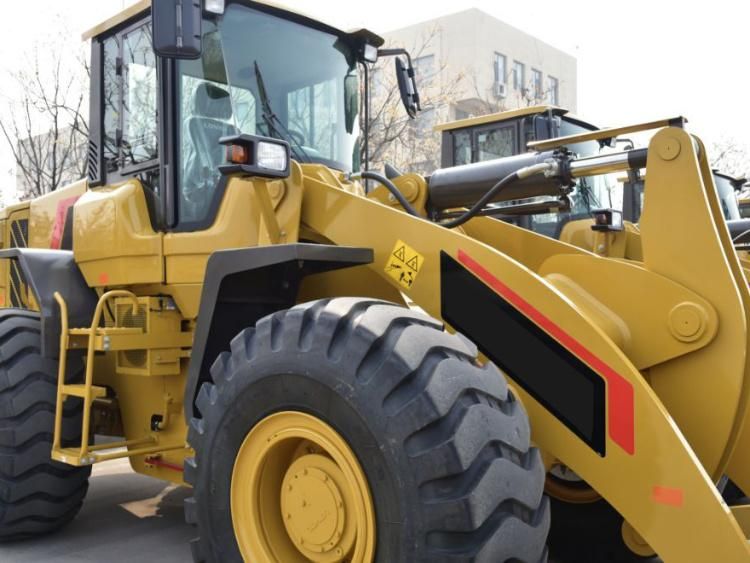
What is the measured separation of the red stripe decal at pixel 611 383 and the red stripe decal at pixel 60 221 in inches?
137

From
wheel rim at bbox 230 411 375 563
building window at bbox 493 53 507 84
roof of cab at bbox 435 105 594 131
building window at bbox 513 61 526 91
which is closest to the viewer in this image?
wheel rim at bbox 230 411 375 563

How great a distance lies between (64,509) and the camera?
439 cm

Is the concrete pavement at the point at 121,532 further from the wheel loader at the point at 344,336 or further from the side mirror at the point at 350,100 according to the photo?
the side mirror at the point at 350,100

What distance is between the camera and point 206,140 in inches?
161

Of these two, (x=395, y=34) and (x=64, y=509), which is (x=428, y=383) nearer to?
(x=64, y=509)

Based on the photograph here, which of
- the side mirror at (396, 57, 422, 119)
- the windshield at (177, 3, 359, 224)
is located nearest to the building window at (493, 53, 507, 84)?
the side mirror at (396, 57, 422, 119)

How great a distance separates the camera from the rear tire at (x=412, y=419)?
2301 mm

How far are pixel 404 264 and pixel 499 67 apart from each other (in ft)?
112

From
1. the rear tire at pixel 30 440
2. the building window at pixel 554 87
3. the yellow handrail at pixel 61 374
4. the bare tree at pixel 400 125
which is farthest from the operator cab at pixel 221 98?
the building window at pixel 554 87

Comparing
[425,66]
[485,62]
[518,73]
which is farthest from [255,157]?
[518,73]

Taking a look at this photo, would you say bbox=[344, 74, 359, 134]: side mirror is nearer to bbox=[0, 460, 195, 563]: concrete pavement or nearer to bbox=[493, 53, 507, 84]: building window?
bbox=[0, 460, 195, 563]: concrete pavement

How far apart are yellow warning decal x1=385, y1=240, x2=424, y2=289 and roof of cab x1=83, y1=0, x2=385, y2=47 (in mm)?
1731

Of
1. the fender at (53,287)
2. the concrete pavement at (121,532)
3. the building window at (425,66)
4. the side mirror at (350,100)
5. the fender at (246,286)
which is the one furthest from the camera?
the building window at (425,66)

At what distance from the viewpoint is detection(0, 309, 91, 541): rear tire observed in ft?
13.7
